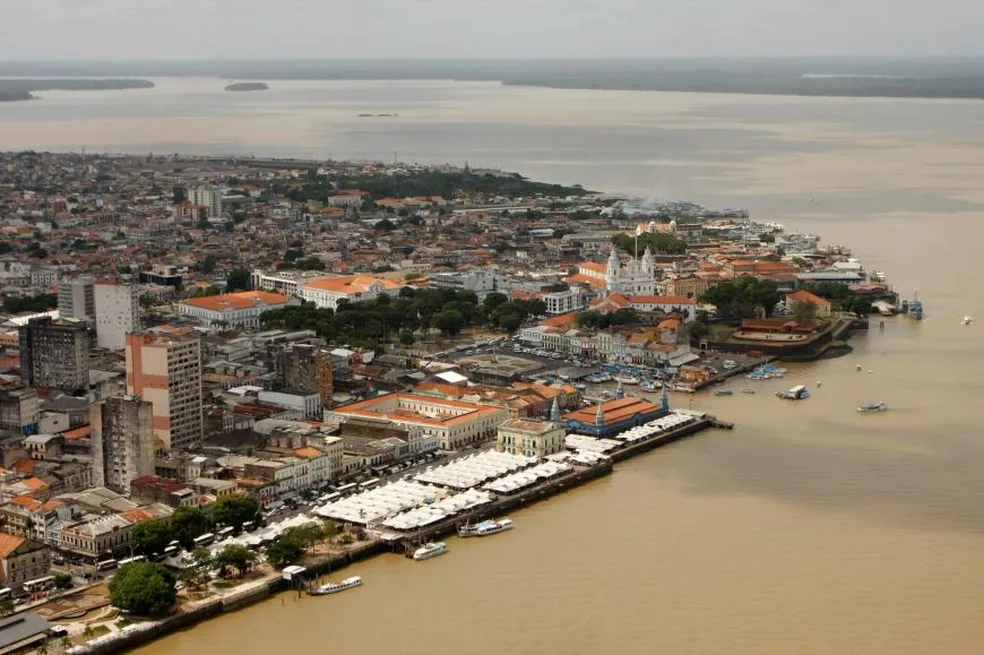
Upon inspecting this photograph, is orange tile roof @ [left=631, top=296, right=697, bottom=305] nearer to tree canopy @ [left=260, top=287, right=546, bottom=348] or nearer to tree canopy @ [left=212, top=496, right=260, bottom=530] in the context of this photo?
tree canopy @ [left=260, top=287, right=546, bottom=348]

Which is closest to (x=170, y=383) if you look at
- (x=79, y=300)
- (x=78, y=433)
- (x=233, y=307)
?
(x=78, y=433)

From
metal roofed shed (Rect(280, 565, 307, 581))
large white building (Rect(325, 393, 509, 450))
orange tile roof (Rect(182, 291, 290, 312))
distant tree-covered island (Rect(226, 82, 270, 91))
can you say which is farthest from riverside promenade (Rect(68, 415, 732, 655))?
distant tree-covered island (Rect(226, 82, 270, 91))

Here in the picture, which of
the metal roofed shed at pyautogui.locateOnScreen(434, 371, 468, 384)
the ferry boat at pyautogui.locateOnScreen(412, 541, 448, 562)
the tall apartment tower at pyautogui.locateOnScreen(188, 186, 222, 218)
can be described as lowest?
the ferry boat at pyautogui.locateOnScreen(412, 541, 448, 562)

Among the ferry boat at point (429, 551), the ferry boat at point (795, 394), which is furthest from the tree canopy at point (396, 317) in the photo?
the ferry boat at point (429, 551)

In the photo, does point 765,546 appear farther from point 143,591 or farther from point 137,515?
point 137,515

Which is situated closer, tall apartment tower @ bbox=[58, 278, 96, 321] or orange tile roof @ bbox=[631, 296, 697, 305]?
tall apartment tower @ bbox=[58, 278, 96, 321]

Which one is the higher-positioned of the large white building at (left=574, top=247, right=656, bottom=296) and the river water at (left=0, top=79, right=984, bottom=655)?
the large white building at (left=574, top=247, right=656, bottom=296)

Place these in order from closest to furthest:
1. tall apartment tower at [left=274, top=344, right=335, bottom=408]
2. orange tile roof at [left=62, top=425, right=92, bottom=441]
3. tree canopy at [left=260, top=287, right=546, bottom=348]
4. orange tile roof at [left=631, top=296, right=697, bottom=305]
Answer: orange tile roof at [left=62, top=425, right=92, bottom=441] < tall apartment tower at [left=274, top=344, right=335, bottom=408] < tree canopy at [left=260, top=287, right=546, bottom=348] < orange tile roof at [left=631, top=296, right=697, bottom=305]
